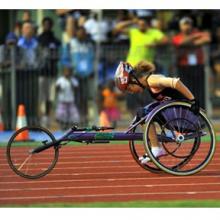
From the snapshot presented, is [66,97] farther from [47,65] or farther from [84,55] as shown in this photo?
[84,55]

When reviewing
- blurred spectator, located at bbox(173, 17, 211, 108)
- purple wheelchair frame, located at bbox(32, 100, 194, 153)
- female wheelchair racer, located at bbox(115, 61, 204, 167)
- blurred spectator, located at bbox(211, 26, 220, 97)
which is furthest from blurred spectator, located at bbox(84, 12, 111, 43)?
purple wheelchair frame, located at bbox(32, 100, 194, 153)

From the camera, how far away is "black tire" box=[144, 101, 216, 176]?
30.5 feet

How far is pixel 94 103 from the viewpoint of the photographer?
16.9m

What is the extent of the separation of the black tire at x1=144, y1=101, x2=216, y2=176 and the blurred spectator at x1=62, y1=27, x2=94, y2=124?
731cm

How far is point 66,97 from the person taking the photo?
16.6 meters

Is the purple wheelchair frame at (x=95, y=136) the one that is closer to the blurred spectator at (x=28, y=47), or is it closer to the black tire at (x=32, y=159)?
the black tire at (x=32, y=159)

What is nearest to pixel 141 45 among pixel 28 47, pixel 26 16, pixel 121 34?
pixel 121 34

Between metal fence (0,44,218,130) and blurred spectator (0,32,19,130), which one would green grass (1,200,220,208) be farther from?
blurred spectator (0,32,19,130)

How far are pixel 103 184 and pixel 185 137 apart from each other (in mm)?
1096

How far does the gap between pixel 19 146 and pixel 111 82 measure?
238 inches

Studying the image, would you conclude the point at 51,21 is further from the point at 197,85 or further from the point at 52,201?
the point at 52,201

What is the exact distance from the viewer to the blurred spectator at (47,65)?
16656 mm

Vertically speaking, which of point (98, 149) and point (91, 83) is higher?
point (91, 83)
